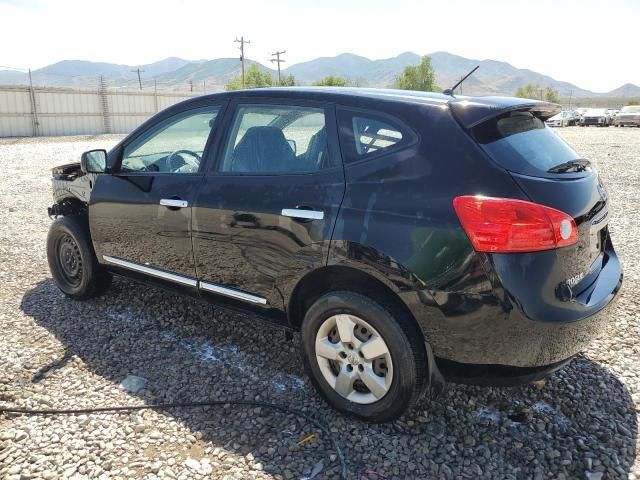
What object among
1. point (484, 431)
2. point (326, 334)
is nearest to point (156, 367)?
point (326, 334)

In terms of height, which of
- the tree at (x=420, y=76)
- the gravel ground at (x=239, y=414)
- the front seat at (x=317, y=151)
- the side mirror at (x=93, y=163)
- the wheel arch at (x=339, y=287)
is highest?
the tree at (x=420, y=76)

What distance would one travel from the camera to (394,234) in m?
2.49

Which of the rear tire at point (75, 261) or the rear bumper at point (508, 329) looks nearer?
the rear bumper at point (508, 329)

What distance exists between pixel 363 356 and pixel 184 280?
150 centimetres

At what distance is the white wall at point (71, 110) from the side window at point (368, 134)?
34.2 m

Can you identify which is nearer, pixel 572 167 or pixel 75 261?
pixel 572 167

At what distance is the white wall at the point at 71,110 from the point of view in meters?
31.1

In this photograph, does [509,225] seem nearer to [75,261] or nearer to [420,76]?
[75,261]

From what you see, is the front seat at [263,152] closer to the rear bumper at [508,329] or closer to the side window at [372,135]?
the side window at [372,135]

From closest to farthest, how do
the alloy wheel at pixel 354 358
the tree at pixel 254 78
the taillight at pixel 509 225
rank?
the taillight at pixel 509 225, the alloy wheel at pixel 354 358, the tree at pixel 254 78

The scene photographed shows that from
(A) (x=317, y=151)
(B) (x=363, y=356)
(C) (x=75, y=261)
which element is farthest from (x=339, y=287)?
(C) (x=75, y=261)

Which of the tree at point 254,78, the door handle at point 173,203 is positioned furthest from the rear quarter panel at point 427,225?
the tree at point 254,78

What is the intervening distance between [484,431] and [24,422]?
2525 mm

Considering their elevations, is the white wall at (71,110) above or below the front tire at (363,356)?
above
